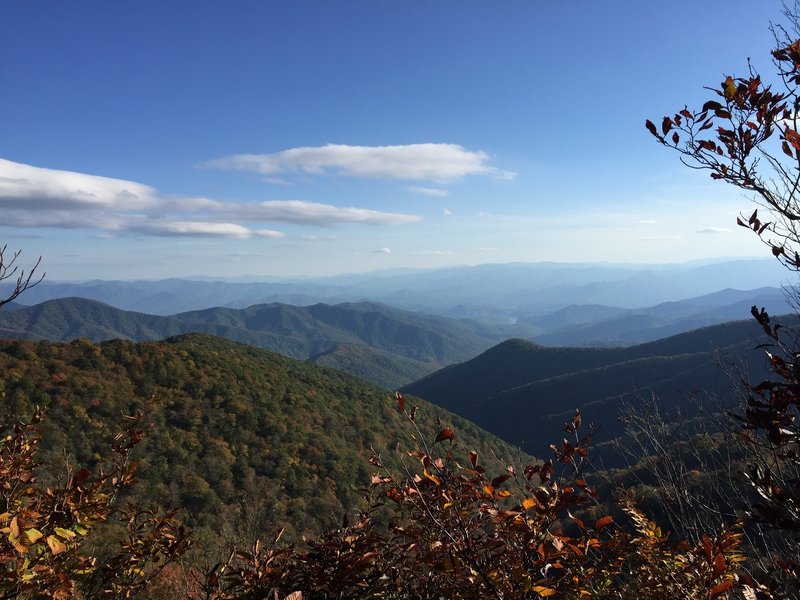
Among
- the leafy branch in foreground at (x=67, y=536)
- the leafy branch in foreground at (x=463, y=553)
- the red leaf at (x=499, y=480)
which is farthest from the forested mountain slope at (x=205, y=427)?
the red leaf at (x=499, y=480)

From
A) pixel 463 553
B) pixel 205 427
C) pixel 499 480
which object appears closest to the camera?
pixel 463 553

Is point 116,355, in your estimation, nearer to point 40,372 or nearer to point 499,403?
point 40,372

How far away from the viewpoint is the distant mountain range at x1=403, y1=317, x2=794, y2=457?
246 feet

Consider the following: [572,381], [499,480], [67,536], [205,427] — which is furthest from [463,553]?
[572,381]

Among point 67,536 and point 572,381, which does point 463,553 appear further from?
point 572,381

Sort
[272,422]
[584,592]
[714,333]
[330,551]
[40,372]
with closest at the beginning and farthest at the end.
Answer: [584,592] < [330,551] < [40,372] < [272,422] < [714,333]

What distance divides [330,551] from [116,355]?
47.4 m

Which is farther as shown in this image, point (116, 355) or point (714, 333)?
point (714, 333)

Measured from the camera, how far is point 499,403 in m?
106

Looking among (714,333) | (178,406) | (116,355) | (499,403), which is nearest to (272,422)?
(178,406)

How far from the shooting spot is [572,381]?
97.2 meters

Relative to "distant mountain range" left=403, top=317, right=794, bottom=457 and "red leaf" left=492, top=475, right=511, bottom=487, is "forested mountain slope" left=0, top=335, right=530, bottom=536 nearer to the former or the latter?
"red leaf" left=492, top=475, right=511, bottom=487

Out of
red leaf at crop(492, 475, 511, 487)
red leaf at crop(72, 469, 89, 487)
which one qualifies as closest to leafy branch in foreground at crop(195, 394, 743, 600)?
red leaf at crop(492, 475, 511, 487)

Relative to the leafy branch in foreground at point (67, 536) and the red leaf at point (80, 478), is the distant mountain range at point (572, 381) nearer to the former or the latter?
the leafy branch in foreground at point (67, 536)
